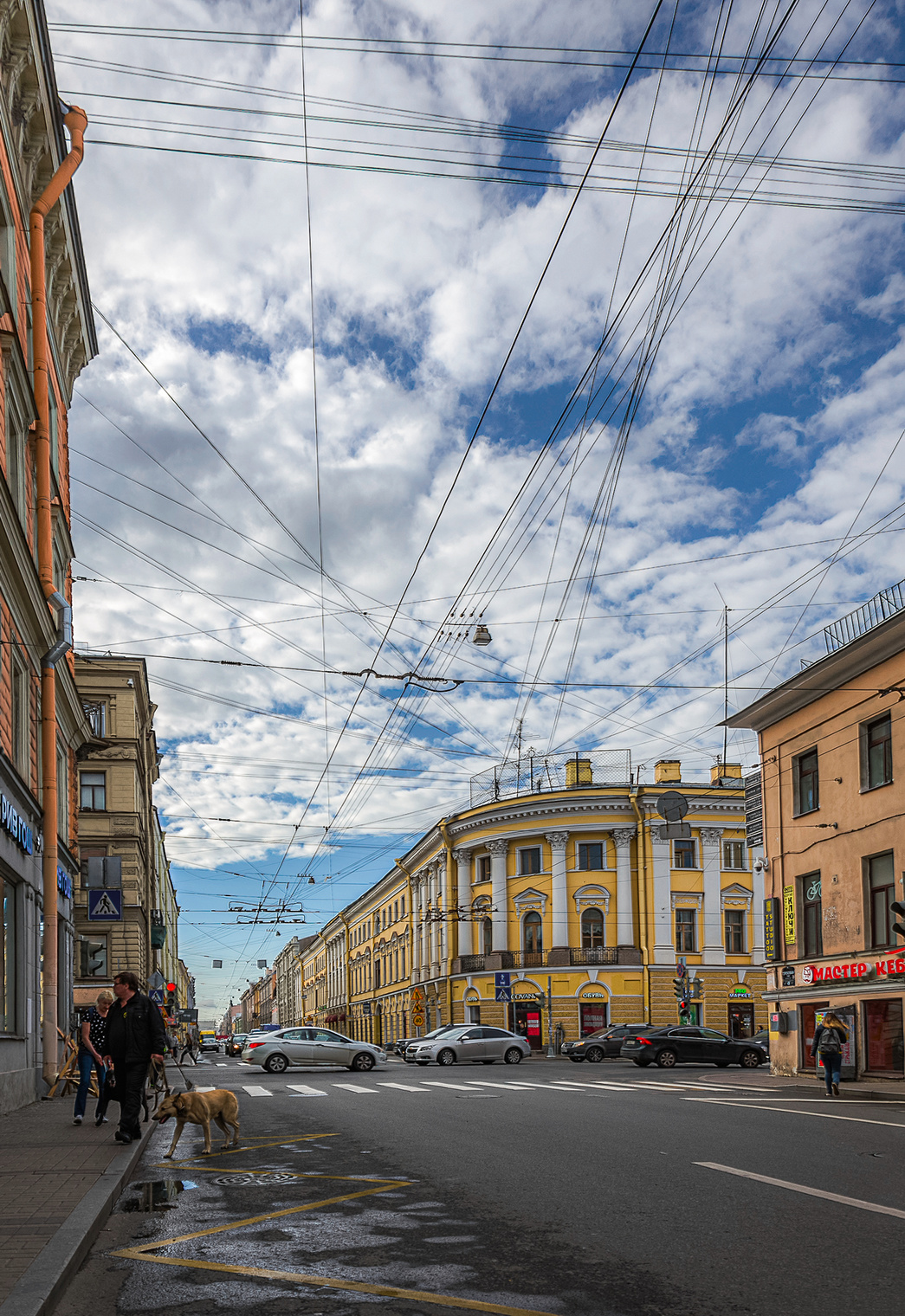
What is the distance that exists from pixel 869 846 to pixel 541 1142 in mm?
16530

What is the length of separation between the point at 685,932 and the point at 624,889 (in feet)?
11.1

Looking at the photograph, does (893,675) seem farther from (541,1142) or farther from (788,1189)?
(788,1189)

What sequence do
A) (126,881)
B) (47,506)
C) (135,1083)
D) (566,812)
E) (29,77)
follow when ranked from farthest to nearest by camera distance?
(566,812) < (126,881) < (47,506) < (29,77) < (135,1083)

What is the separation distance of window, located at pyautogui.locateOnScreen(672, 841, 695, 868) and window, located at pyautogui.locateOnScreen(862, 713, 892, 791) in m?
30.0

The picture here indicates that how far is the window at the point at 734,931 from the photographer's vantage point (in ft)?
183

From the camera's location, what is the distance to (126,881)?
46875mm

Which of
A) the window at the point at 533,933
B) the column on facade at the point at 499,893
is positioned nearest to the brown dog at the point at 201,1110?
the window at the point at 533,933

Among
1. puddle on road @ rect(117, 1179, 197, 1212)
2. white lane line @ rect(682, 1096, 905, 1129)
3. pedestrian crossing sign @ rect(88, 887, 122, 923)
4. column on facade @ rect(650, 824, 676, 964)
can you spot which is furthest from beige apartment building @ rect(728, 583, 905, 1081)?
column on facade @ rect(650, 824, 676, 964)

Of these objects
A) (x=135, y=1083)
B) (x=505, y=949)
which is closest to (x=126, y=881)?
(x=505, y=949)

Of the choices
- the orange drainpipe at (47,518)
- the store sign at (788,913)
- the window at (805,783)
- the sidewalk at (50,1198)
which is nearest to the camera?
the sidewalk at (50,1198)

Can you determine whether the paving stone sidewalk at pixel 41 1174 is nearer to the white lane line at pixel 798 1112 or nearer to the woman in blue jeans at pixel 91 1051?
the woman in blue jeans at pixel 91 1051

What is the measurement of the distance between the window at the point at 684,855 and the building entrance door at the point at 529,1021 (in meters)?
9.14

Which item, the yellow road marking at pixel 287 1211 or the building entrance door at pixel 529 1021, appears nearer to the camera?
the yellow road marking at pixel 287 1211

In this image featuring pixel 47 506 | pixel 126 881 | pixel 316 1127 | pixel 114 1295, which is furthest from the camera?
pixel 126 881
